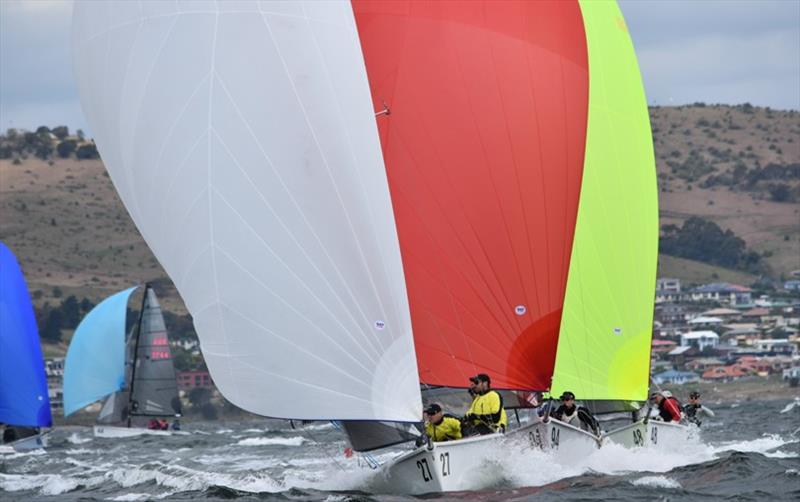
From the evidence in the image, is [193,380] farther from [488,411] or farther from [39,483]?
[488,411]

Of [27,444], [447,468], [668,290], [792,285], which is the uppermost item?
[668,290]

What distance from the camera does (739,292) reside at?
128250 mm

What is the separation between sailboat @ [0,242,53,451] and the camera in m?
38.5

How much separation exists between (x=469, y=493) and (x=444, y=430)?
2.99 ft

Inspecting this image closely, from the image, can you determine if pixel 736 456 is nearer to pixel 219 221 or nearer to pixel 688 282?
pixel 219 221

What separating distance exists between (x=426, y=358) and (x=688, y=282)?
116m

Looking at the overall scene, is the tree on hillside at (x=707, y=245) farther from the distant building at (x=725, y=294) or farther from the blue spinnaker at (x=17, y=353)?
the blue spinnaker at (x=17, y=353)

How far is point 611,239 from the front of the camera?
23.9 metres

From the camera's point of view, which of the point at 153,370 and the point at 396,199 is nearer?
the point at 396,199

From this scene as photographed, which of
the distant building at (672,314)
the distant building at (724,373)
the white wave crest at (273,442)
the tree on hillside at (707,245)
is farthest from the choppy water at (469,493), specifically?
the tree on hillside at (707,245)

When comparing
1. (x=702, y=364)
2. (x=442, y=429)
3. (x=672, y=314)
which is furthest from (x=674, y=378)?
(x=442, y=429)

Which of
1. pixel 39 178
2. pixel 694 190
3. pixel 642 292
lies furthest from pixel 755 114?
pixel 642 292

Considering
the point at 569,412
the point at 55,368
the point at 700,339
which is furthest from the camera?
the point at 700,339

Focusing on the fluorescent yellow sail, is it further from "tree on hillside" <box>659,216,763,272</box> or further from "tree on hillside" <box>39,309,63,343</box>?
"tree on hillside" <box>659,216,763,272</box>
